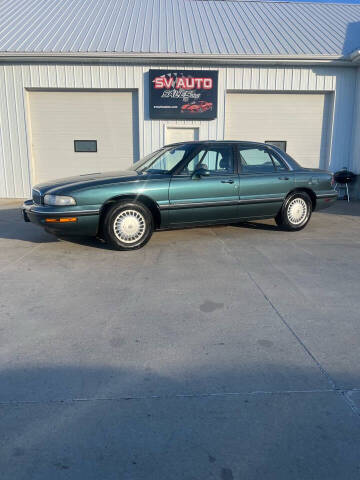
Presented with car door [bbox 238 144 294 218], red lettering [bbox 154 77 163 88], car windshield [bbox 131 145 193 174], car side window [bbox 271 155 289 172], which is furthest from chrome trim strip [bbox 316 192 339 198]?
red lettering [bbox 154 77 163 88]

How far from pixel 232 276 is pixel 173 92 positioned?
800 centimetres

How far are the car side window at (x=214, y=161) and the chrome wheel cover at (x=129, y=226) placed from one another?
1.04 meters

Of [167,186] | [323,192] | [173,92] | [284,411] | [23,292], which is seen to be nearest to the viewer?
[284,411]

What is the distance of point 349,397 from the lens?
7.38 ft

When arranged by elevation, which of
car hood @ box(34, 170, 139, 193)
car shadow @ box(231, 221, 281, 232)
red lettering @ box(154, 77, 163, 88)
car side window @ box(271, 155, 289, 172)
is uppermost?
red lettering @ box(154, 77, 163, 88)

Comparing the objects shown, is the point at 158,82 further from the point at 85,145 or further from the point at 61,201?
the point at 61,201

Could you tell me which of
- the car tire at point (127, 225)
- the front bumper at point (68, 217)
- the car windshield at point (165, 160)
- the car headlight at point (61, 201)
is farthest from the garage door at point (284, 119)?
the car headlight at point (61, 201)

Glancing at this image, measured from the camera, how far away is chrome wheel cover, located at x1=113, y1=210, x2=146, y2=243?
5.35m

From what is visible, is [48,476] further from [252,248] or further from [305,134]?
[305,134]

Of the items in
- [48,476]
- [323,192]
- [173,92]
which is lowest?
[48,476]

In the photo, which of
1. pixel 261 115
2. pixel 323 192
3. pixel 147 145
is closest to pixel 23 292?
pixel 323 192

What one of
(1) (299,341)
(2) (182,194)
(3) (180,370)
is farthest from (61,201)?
(1) (299,341)

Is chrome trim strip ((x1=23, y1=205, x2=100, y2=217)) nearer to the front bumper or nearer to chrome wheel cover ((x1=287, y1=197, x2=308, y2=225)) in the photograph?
the front bumper

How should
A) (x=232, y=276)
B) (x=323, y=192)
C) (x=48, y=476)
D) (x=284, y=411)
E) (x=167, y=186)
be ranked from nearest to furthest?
(x=48, y=476) < (x=284, y=411) < (x=232, y=276) < (x=167, y=186) < (x=323, y=192)
